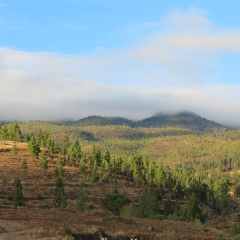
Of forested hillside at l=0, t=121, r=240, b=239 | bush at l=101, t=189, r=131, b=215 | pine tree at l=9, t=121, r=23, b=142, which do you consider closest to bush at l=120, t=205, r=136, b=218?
forested hillside at l=0, t=121, r=240, b=239

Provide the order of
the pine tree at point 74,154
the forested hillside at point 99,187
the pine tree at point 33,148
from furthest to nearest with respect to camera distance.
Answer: the pine tree at point 74,154
the pine tree at point 33,148
the forested hillside at point 99,187

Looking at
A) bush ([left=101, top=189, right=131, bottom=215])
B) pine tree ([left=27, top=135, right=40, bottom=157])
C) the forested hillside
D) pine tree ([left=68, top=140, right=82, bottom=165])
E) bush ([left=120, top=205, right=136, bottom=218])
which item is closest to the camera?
bush ([left=120, top=205, right=136, bottom=218])

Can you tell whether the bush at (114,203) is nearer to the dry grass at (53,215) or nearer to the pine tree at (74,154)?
the dry grass at (53,215)

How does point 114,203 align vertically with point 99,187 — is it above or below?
above

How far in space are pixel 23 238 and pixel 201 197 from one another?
392ft

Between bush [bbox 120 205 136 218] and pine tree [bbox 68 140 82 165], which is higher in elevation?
pine tree [bbox 68 140 82 165]

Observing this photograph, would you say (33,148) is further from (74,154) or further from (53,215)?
(53,215)

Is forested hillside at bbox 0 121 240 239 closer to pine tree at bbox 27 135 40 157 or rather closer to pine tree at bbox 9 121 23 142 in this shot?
pine tree at bbox 27 135 40 157

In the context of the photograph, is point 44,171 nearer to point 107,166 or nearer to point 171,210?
point 107,166

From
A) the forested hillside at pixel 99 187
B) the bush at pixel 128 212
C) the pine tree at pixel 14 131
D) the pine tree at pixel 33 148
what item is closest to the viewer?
the bush at pixel 128 212

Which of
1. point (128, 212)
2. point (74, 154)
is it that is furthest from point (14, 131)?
point (128, 212)

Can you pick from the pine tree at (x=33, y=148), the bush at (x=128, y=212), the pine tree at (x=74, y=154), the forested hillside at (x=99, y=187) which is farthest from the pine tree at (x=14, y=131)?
the bush at (x=128, y=212)

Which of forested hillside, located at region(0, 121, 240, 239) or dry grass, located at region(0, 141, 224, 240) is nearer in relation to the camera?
dry grass, located at region(0, 141, 224, 240)

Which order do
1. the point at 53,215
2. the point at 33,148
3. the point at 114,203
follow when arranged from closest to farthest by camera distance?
the point at 53,215 < the point at 114,203 < the point at 33,148
